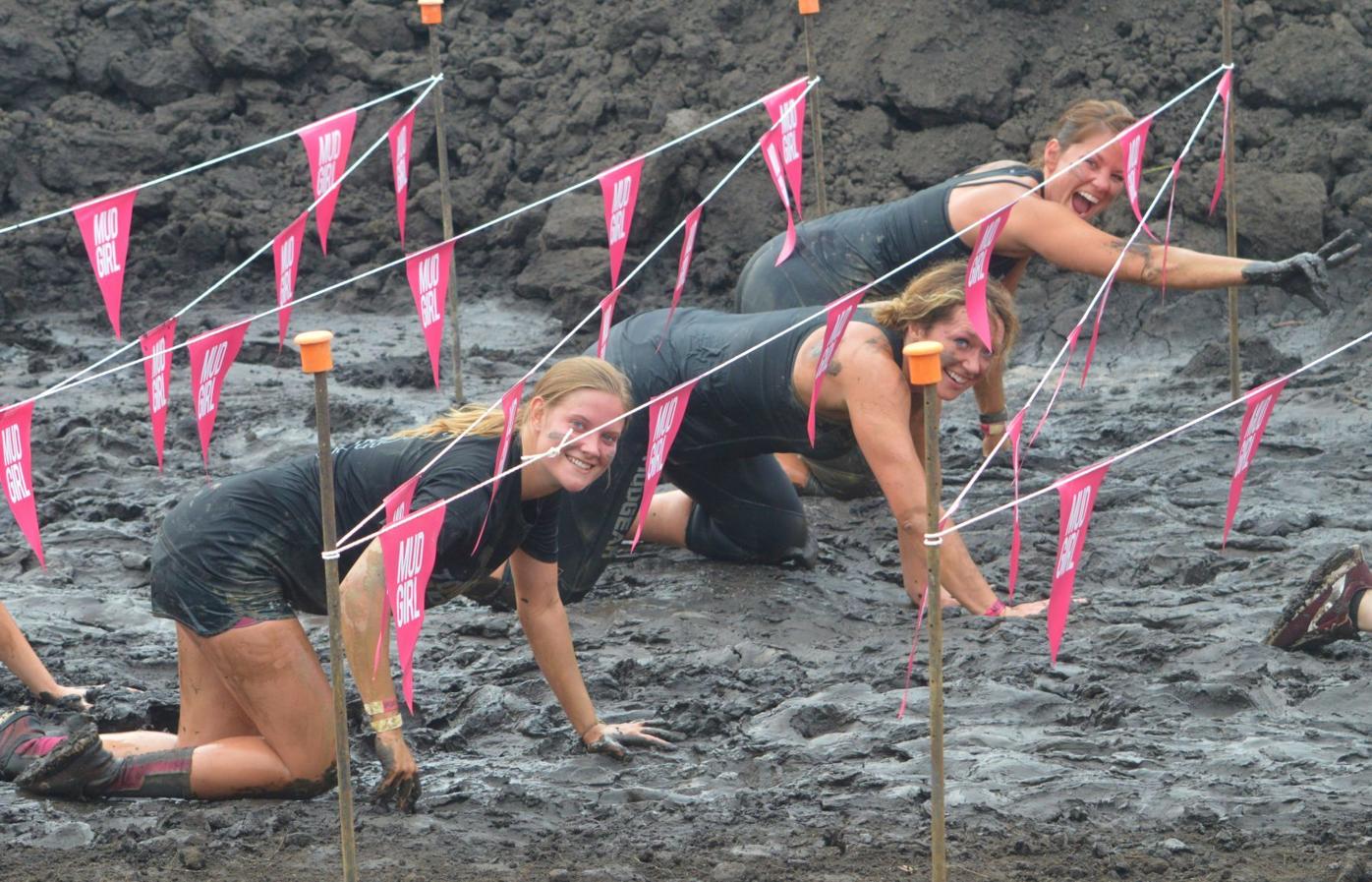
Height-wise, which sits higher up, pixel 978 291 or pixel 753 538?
pixel 978 291

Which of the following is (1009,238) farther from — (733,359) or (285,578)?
(285,578)

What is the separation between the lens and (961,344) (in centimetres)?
494

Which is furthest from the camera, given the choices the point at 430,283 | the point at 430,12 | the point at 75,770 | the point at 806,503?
the point at 430,12

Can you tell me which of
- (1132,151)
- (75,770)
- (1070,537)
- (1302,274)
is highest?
(1132,151)

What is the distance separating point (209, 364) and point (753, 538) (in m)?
2.01

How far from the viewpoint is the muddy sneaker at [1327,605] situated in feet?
15.9

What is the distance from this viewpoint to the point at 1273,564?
227 inches

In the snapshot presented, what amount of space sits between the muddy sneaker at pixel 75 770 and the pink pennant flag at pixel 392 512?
78cm

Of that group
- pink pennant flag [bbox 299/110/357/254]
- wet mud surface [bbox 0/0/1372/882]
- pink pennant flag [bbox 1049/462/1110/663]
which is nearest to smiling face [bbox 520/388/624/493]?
wet mud surface [bbox 0/0/1372/882]

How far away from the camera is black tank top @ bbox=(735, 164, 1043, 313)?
5.95 m

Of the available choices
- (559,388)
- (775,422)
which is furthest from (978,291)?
(559,388)

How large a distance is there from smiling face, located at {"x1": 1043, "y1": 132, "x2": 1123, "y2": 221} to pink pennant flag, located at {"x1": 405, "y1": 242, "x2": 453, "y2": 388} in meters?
1.95

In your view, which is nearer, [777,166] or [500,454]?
[500,454]

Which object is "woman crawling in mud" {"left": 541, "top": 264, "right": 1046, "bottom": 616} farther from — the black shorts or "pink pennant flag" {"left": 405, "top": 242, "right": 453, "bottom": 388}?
the black shorts
